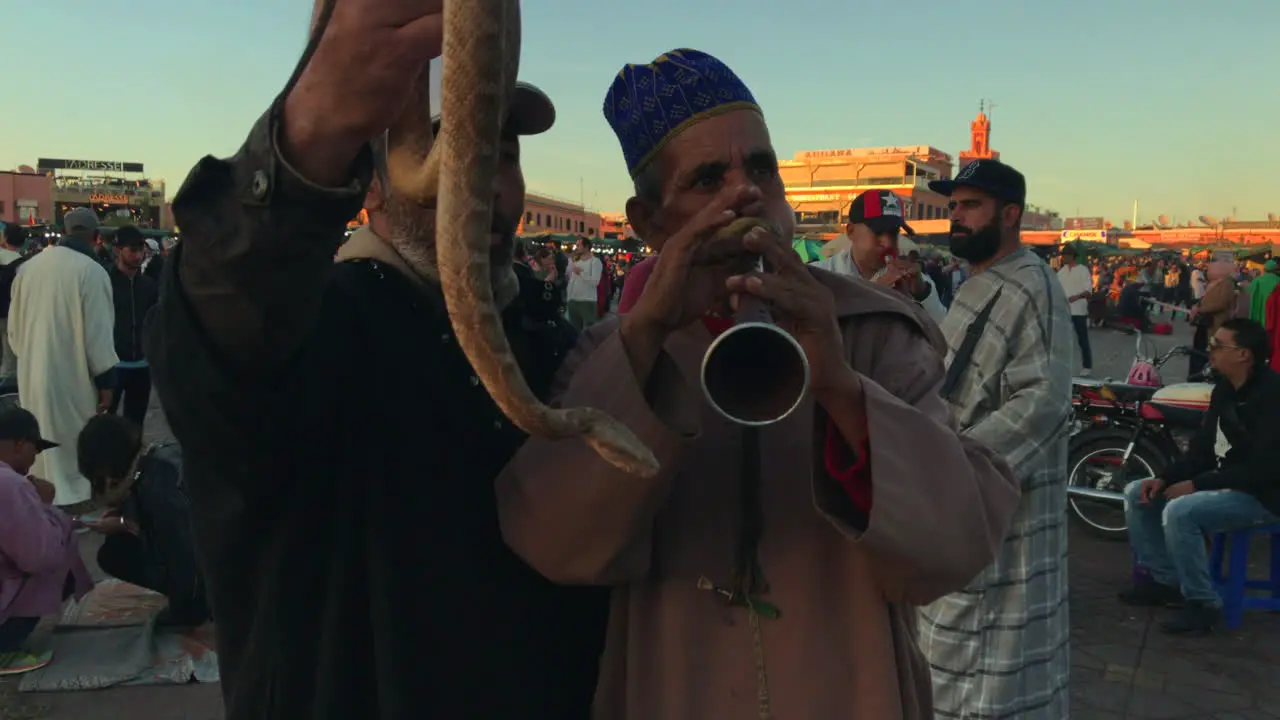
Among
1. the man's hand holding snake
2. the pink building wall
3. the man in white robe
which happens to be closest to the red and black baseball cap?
the man's hand holding snake

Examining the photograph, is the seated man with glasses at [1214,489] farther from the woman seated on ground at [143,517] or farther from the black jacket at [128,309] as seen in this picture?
the black jacket at [128,309]

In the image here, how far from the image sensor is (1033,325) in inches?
143

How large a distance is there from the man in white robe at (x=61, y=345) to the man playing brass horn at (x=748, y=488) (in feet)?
22.2

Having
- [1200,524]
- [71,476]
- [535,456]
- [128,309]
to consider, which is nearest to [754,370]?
[535,456]

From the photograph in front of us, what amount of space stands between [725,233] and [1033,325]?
2691mm

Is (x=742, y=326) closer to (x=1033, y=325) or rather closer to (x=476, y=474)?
Result: (x=476, y=474)

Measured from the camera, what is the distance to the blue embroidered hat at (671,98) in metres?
1.72

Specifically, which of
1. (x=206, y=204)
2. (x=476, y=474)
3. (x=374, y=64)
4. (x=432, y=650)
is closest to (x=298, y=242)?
(x=206, y=204)

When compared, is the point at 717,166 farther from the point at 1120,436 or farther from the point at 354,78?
the point at 1120,436

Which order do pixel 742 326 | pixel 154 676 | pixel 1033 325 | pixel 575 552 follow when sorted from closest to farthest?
1. pixel 742 326
2. pixel 575 552
3. pixel 1033 325
4. pixel 154 676

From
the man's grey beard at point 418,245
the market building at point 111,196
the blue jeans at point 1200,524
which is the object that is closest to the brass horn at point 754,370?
the man's grey beard at point 418,245

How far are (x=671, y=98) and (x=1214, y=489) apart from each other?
534cm

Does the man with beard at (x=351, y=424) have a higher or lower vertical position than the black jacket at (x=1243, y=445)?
higher

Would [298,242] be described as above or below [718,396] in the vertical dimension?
above
